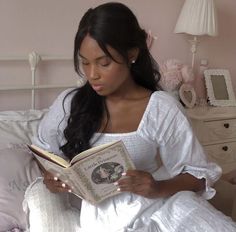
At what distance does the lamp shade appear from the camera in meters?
2.25

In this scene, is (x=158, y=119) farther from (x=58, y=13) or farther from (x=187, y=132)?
(x=58, y=13)

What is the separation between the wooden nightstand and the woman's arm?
0.98m

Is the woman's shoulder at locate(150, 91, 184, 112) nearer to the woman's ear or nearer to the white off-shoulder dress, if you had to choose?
the white off-shoulder dress

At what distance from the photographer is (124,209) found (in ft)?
3.94

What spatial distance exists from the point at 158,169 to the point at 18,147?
1.77 feet

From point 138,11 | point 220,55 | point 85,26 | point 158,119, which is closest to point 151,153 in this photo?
point 158,119

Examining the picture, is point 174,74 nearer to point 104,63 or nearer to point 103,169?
point 104,63

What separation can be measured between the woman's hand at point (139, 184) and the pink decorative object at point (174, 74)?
3.92 ft

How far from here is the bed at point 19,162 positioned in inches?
51.8

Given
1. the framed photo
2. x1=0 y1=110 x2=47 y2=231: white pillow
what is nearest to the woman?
x1=0 y1=110 x2=47 y2=231: white pillow

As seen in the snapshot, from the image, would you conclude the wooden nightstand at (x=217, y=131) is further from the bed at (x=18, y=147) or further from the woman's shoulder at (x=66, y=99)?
the woman's shoulder at (x=66, y=99)

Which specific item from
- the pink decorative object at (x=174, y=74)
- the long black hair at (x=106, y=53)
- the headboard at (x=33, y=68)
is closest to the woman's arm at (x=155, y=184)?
the long black hair at (x=106, y=53)

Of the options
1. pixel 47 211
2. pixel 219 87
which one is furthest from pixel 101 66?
pixel 219 87

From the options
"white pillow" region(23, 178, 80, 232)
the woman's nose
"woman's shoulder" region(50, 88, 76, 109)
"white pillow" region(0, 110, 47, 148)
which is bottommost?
"white pillow" region(23, 178, 80, 232)
